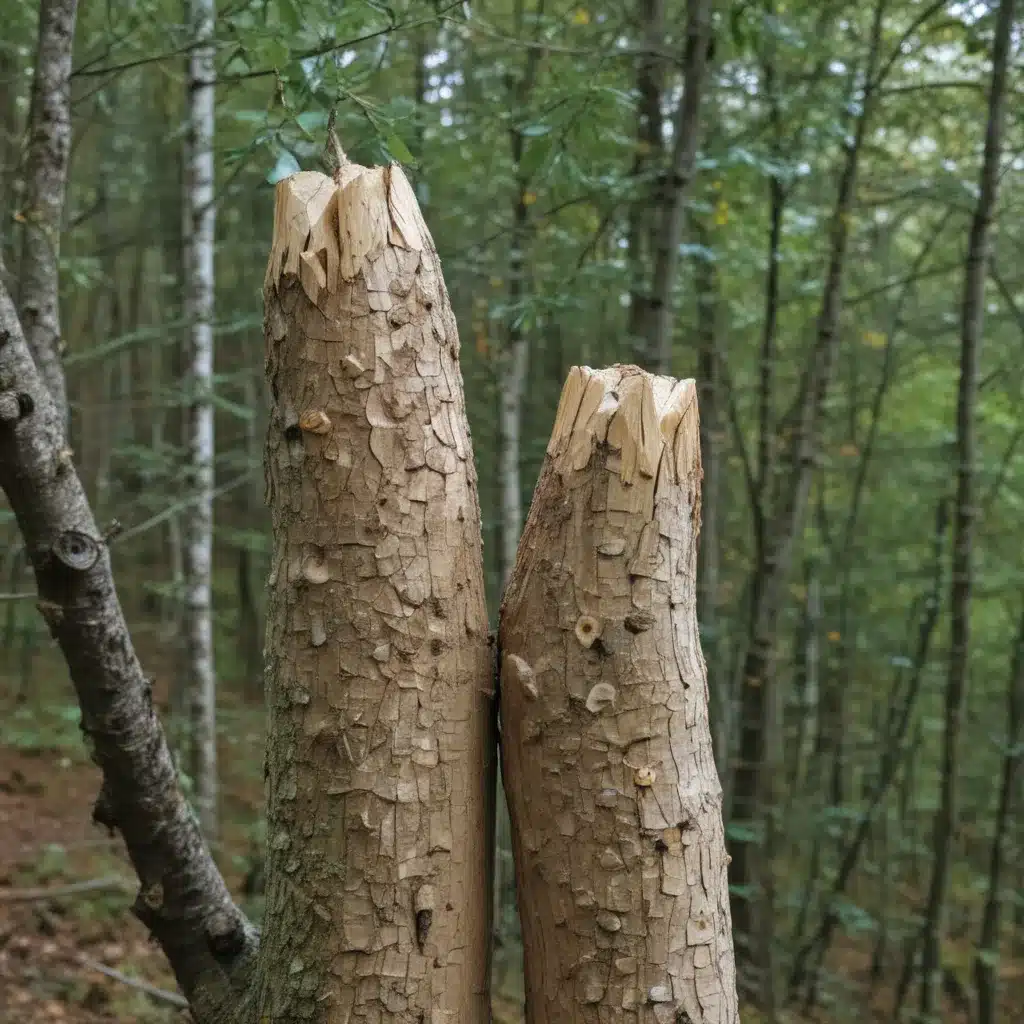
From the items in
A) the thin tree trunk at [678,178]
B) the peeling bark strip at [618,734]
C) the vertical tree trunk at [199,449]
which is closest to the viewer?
the peeling bark strip at [618,734]

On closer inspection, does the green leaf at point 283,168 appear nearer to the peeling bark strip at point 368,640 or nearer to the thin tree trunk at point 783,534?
the peeling bark strip at point 368,640

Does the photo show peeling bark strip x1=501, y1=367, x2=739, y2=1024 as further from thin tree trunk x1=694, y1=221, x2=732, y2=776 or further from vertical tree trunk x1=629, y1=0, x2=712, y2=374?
thin tree trunk x1=694, y1=221, x2=732, y2=776

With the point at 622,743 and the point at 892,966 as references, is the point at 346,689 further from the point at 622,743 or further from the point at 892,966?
the point at 892,966

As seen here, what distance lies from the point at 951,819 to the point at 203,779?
15.6ft

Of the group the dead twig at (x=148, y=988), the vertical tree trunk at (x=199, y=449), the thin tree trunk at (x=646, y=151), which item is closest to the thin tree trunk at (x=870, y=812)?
the thin tree trunk at (x=646, y=151)

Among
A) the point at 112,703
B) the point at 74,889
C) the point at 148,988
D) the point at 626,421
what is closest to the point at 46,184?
the point at 112,703

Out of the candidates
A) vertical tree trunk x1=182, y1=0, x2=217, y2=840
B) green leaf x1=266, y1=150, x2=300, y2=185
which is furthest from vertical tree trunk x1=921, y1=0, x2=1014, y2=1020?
vertical tree trunk x1=182, y1=0, x2=217, y2=840

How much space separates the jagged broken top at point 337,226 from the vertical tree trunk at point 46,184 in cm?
119

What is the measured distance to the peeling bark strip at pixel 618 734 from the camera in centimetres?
163

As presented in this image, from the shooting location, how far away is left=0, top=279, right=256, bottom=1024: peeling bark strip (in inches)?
72.5

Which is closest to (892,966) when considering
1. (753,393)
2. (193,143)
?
(753,393)

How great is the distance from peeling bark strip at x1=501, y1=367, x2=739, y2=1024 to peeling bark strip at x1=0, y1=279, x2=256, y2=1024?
2.75 ft

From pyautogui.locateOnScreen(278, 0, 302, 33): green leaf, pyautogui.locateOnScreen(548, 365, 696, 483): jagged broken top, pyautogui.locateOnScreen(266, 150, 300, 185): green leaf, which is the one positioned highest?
pyautogui.locateOnScreen(278, 0, 302, 33): green leaf

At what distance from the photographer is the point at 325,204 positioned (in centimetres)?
174
